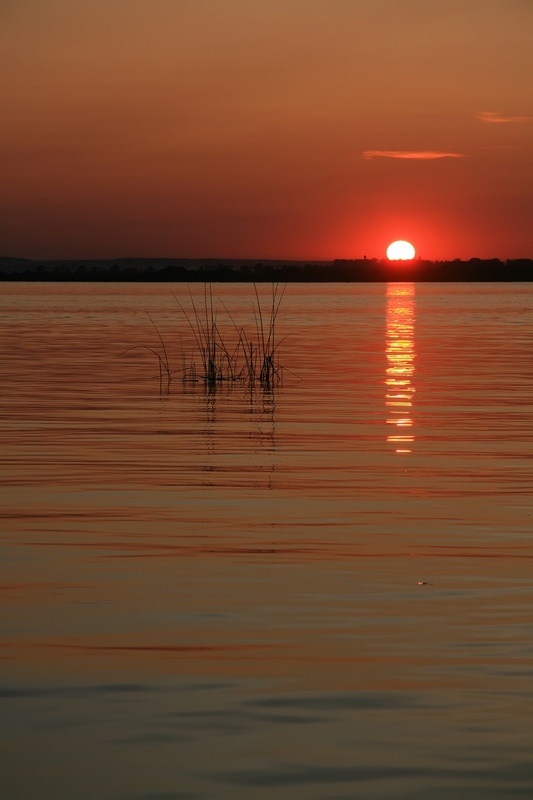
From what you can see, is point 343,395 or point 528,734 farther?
point 343,395

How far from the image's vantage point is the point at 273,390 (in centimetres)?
2442

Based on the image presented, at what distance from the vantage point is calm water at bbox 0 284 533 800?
5.13 meters

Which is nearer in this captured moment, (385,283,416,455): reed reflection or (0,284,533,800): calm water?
(0,284,533,800): calm water

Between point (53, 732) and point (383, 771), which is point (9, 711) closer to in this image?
point (53, 732)

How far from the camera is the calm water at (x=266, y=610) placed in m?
5.13

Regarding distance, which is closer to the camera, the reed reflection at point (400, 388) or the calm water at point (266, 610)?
the calm water at point (266, 610)

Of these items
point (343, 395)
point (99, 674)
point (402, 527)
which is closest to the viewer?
point (99, 674)

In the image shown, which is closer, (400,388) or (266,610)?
(266,610)

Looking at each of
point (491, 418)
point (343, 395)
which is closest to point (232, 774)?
point (491, 418)

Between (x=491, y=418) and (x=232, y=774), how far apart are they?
14.2 m

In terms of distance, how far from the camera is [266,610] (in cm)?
746

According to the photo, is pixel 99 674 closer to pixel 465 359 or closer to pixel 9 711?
pixel 9 711

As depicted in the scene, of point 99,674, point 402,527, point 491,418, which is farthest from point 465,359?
point 99,674

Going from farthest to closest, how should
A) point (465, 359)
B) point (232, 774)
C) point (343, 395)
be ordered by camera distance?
point (465, 359)
point (343, 395)
point (232, 774)
